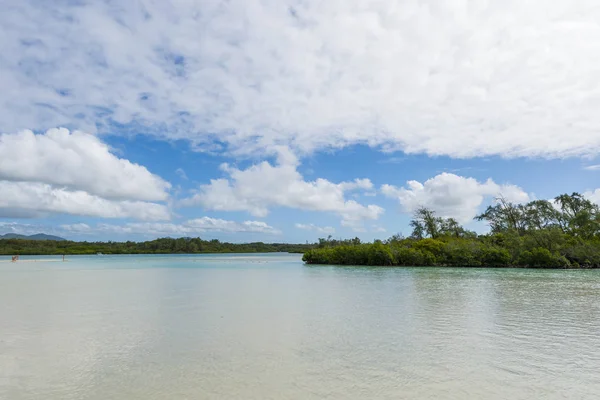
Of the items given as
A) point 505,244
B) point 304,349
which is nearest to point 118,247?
point 505,244

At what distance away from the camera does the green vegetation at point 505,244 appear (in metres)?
52.7

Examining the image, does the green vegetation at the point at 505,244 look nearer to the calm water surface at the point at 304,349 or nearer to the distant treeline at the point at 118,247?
the calm water surface at the point at 304,349

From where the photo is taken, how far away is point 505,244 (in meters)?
58.3

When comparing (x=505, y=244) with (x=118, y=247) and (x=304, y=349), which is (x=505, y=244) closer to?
(x=304, y=349)

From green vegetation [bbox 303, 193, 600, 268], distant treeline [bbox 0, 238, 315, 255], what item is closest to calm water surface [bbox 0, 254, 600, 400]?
green vegetation [bbox 303, 193, 600, 268]

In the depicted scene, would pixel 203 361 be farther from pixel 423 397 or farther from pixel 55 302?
pixel 55 302

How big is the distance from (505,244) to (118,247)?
15191cm

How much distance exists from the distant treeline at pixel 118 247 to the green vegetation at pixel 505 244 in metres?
69.6

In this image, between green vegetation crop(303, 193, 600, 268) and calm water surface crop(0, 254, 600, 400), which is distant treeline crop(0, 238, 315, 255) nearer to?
green vegetation crop(303, 193, 600, 268)

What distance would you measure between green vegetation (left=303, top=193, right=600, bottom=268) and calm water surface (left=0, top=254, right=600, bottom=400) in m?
37.0

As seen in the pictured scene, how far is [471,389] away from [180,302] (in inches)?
681

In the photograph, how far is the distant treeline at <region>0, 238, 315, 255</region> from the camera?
137 metres

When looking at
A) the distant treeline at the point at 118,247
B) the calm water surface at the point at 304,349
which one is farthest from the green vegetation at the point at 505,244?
the distant treeline at the point at 118,247

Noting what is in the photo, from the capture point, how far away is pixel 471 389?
27.2 ft
